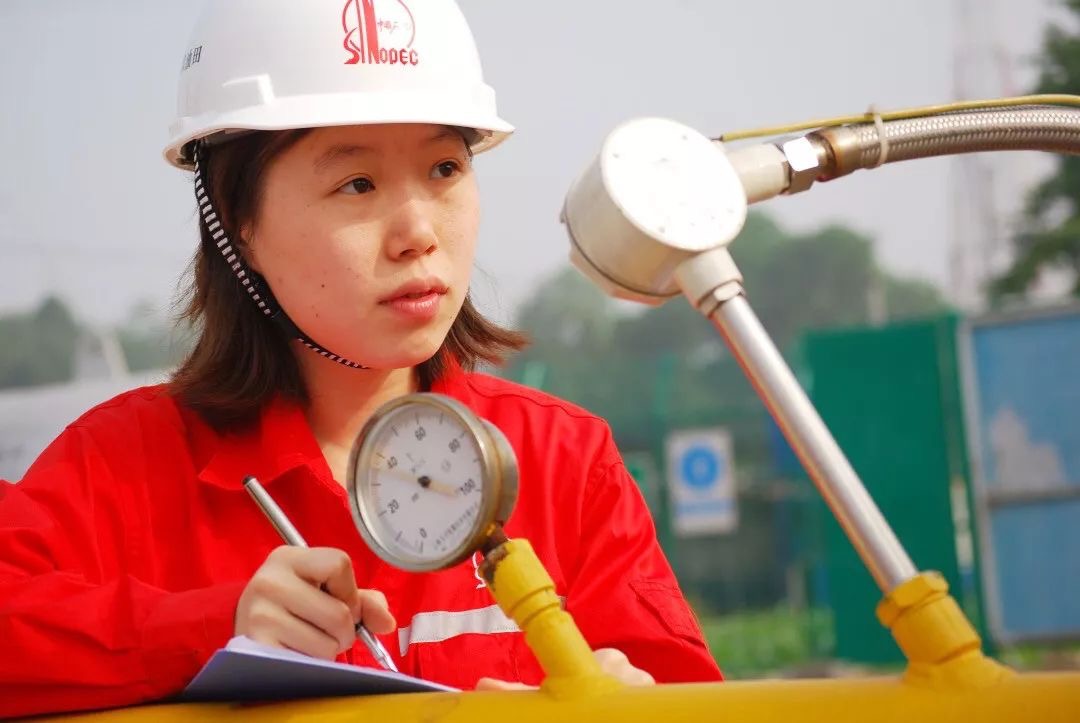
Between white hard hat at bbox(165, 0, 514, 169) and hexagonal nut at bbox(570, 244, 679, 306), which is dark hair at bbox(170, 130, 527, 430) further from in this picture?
hexagonal nut at bbox(570, 244, 679, 306)

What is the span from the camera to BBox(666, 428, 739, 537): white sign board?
1189 centimetres

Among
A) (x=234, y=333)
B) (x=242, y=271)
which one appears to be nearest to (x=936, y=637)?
(x=242, y=271)

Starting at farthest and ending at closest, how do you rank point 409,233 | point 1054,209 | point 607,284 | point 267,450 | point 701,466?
point 1054,209
point 701,466
point 267,450
point 409,233
point 607,284

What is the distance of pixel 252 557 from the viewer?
205 centimetres

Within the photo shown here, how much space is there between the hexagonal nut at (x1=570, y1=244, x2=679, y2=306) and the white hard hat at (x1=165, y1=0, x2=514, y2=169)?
69cm

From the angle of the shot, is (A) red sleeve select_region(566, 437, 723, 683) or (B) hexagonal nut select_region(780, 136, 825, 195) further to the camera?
(A) red sleeve select_region(566, 437, 723, 683)

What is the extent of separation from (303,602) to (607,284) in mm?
511

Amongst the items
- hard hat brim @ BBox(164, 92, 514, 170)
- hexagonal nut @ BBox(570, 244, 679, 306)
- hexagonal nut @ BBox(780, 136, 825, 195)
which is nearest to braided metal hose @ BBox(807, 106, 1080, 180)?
hexagonal nut @ BBox(780, 136, 825, 195)

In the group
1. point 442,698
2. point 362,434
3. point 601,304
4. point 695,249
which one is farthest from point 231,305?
point 601,304

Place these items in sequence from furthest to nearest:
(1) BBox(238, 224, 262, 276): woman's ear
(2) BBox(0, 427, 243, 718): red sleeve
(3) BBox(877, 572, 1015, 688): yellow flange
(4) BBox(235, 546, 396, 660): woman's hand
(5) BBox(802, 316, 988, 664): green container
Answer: (5) BBox(802, 316, 988, 664): green container
(1) BBox(238, 224, 262, 276): woman's ear
(2) BBox(0, 427, 243, 718): red sleeve
(4) BBox(235, 546, 396, 660): woman's hand
(3) BBox(877, 572, 1015, 688): yellow flange

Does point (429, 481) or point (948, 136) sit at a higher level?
point (948, 136)

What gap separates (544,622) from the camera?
4.31 feet

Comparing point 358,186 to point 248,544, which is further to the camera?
point 248,544

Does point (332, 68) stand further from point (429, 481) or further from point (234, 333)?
point (429, 481)
